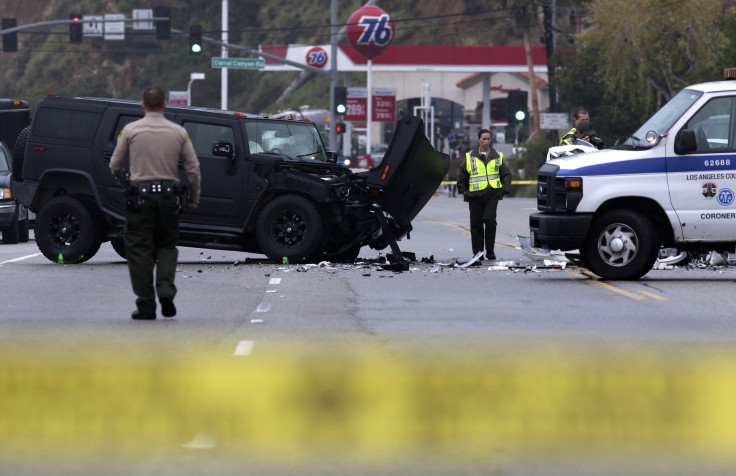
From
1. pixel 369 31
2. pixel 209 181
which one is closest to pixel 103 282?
pixel 209 181

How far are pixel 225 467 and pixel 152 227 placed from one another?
568 cm

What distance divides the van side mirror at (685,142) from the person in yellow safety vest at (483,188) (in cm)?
413

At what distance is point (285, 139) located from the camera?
19203 millimetres

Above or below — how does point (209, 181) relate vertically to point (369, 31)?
below

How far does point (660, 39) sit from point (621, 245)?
3787cm

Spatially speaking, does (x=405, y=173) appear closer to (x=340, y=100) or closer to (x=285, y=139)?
(x=285, y=139)

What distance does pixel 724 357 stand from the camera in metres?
9.82

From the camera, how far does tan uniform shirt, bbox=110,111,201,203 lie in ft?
38.9

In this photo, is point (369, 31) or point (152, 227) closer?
point (152, 227)

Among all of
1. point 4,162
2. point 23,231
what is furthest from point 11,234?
point 4,162

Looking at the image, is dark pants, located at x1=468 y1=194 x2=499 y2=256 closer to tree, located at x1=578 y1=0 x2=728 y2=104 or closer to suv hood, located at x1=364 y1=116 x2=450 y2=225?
suv hood, located at x1=364 y1=116 x2=450 y2=225

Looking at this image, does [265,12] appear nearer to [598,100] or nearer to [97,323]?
[598,100]

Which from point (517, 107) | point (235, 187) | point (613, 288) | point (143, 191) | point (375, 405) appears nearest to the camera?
point (375, 405)

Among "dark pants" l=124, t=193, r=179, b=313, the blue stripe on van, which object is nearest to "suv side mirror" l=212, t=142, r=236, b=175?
the blue stripe on van
